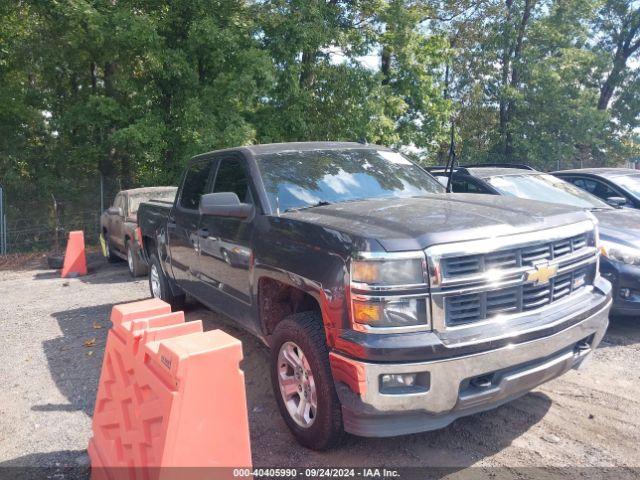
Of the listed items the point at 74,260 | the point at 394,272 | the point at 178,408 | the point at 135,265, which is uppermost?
the point at 394,272


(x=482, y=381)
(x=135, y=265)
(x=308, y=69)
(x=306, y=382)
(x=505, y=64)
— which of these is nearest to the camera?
(x=482, y=381)

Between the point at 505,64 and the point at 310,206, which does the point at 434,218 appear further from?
the point at 505,64

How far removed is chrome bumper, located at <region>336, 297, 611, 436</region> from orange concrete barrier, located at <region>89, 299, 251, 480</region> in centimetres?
67

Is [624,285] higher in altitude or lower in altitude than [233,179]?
lower

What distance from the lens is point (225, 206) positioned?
3.86 metres

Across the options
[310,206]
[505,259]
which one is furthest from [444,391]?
[310,206]

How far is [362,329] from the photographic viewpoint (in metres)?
2.85

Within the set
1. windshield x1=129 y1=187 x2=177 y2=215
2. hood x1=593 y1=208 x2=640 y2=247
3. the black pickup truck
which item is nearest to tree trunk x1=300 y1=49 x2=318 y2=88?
windshield x1=129 y1=187 x2=177 y2=215

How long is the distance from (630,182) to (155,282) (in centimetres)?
723

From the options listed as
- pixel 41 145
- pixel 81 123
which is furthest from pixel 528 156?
pixel 41 145

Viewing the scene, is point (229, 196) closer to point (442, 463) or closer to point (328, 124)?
point (442, 463)

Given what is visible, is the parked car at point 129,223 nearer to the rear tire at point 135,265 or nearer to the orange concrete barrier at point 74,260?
the rear tire at point 135,265

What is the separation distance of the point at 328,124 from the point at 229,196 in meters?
11.8

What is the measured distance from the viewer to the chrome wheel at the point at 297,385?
10.6 ft
